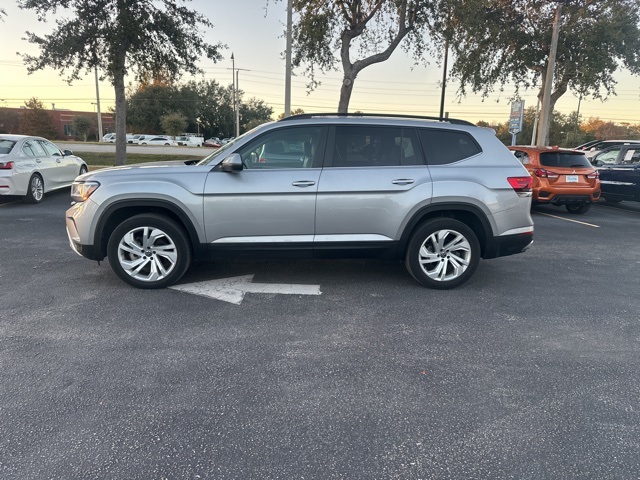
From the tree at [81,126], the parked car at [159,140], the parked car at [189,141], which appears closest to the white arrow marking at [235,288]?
the parked car at [159,140]

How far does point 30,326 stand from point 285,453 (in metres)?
2.77

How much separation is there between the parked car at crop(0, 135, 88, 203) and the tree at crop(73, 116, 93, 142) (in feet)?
203

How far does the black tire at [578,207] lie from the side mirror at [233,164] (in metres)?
9.45

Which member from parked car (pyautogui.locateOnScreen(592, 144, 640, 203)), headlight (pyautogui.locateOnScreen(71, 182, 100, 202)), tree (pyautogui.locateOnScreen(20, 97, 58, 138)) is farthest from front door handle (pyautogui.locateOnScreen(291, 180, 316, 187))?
tree (pyautogui.locateOnScreen(20, 97, 58, 138))

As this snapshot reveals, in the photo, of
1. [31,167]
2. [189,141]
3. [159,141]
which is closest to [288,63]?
[31,167]

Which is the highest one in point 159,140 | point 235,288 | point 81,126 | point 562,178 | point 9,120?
point 9,120

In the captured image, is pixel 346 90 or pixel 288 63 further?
pixel 346 90

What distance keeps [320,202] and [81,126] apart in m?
72.3

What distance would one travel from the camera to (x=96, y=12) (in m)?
13.4

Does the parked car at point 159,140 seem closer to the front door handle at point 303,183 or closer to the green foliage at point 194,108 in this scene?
the green foliage at point 194,108

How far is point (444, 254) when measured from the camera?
4.86m

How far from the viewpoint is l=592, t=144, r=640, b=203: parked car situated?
1078 cm

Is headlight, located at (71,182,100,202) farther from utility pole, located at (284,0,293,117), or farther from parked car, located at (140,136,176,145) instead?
parked car, located at (140,136,176,145)

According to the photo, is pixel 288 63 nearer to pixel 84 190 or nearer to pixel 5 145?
pixel 5 145
